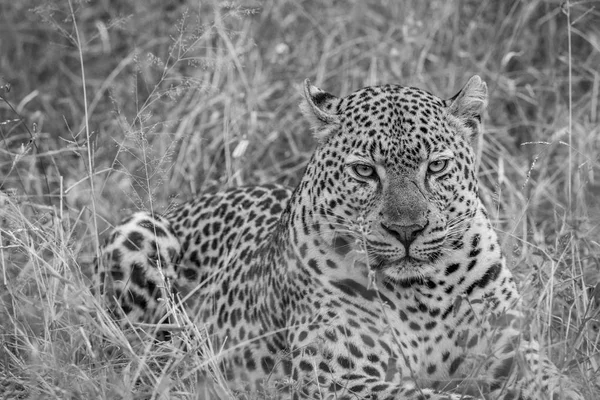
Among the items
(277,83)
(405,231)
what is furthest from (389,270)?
(277,83)

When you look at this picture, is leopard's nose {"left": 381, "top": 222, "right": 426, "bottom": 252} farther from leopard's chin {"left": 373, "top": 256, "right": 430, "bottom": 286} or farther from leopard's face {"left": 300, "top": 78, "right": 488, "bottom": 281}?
leopard's chin {"left": 373, "top": 256, "right": 430, "bottom": 286}

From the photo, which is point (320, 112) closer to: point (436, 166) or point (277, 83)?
point (436, 166)

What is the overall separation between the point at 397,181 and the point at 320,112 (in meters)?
0.67

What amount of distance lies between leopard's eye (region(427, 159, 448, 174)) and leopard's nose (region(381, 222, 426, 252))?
13.6 inches

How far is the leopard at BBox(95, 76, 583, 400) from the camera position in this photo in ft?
→ 18.0

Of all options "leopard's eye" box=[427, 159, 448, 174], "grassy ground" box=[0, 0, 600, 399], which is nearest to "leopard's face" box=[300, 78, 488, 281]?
"leopard's eye" box=[427, 159, 448, 174]

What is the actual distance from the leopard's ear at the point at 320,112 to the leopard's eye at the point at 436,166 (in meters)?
0.59

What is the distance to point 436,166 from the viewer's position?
5688 millimetres

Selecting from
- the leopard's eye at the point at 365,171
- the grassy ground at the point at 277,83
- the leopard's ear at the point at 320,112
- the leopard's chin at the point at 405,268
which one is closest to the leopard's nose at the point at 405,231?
the leopard's chin at the point at 405,268

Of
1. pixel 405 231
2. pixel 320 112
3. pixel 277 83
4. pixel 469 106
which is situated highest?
pixel 469 106

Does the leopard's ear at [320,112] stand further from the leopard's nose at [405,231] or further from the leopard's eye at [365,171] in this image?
the leopard's nose at [405,231]

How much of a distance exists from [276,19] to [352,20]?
0.75 metres

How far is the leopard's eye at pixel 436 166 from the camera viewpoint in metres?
5.68

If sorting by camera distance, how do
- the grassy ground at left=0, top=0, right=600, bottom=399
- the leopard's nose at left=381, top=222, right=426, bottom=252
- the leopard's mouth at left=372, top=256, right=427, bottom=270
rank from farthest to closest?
1. the grassy ground at left=0, top=0, right=600, bottom=399
2. the leopard's mouth at left=372, top=256, right=427, bottom=270
3. the leopard's nose at left=381, top=222, right=426, bottom=252
